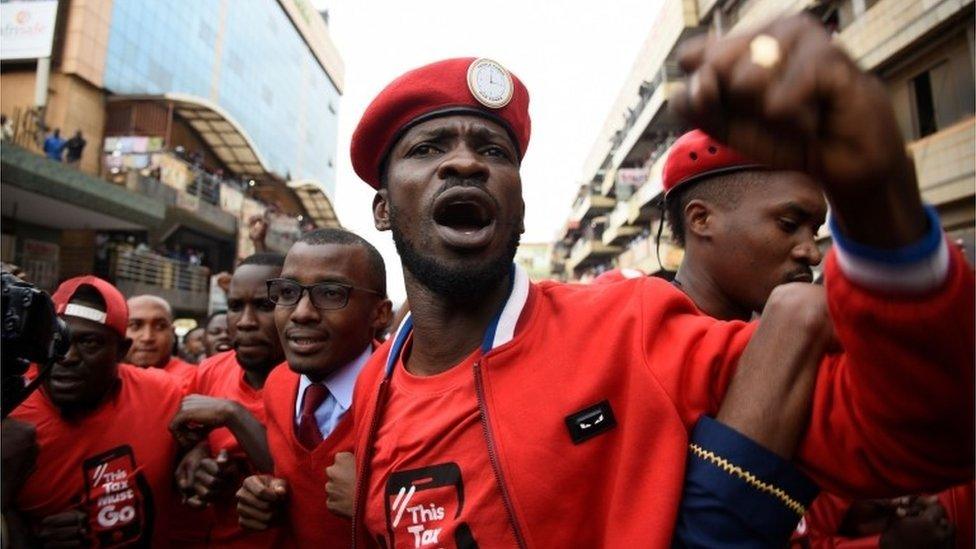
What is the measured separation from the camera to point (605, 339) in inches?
52.7

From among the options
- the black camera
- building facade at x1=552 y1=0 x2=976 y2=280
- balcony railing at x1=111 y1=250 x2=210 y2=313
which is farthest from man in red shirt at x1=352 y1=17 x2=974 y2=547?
balcony railing at x1=111 y1=250 x2=210 y2=313

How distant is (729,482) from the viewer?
1.10m

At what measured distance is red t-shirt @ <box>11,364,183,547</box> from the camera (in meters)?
2.73

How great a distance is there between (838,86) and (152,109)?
90.3ft

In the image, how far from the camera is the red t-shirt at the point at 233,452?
2.65 m

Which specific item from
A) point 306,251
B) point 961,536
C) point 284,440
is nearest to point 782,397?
point 961,536

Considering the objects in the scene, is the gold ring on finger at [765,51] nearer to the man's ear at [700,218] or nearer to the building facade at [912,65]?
the building facade at [912,65]

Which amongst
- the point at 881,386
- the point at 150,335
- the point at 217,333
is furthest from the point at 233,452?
the point at 217,333

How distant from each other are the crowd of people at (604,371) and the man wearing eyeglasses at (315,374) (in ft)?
0.04

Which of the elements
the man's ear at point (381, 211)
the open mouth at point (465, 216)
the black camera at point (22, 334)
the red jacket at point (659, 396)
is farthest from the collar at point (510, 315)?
the black camera at point (22, 334)

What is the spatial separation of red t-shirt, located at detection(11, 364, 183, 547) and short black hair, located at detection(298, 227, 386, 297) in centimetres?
122

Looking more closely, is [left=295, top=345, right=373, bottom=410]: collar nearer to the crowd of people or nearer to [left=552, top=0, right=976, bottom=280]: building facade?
the crowd of people

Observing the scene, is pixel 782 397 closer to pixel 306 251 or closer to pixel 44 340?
pixel 44 340

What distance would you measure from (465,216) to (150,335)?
4.30 m
